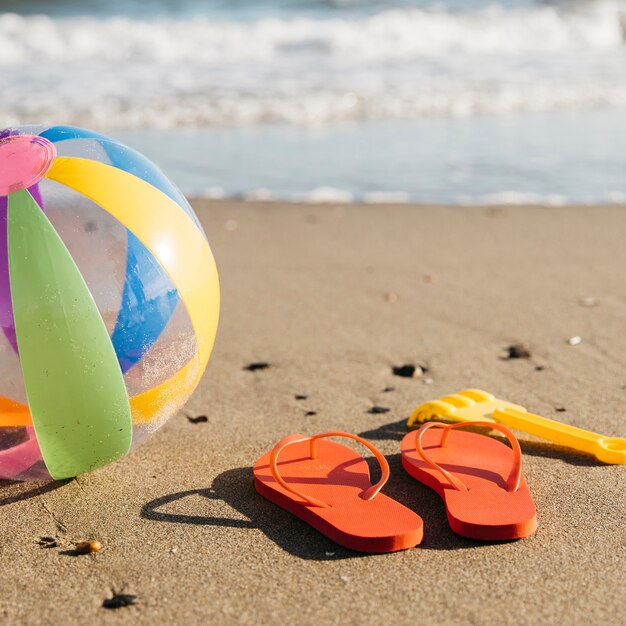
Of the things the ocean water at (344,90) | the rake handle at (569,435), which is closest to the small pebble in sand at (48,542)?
the rake handle at (569,435)

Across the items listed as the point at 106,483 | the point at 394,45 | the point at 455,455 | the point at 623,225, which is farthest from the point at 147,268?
the point at 394,45

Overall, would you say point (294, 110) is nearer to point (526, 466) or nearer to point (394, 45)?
point (394, 45)

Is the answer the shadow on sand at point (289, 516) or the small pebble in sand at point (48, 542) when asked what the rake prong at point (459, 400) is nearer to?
the shadow on sand at point (289, 516)

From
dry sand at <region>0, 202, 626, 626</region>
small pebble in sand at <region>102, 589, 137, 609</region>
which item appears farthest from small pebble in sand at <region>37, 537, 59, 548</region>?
small pebble in sand at <region>102, 589, 137, 609</region>

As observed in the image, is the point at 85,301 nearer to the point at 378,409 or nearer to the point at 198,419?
the point at 198,419

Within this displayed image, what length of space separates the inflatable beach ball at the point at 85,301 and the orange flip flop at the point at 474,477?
2.68 ft

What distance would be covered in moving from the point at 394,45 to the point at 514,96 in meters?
4.66

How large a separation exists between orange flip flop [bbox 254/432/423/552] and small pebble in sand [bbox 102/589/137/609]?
573 mm

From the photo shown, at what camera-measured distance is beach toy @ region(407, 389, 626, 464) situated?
3.05m

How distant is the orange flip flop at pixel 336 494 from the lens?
8.13 ft

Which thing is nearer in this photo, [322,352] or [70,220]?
[70,220]

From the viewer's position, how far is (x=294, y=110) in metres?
10.2

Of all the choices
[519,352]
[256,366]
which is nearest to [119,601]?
[256,366]

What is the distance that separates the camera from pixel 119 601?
226cm
